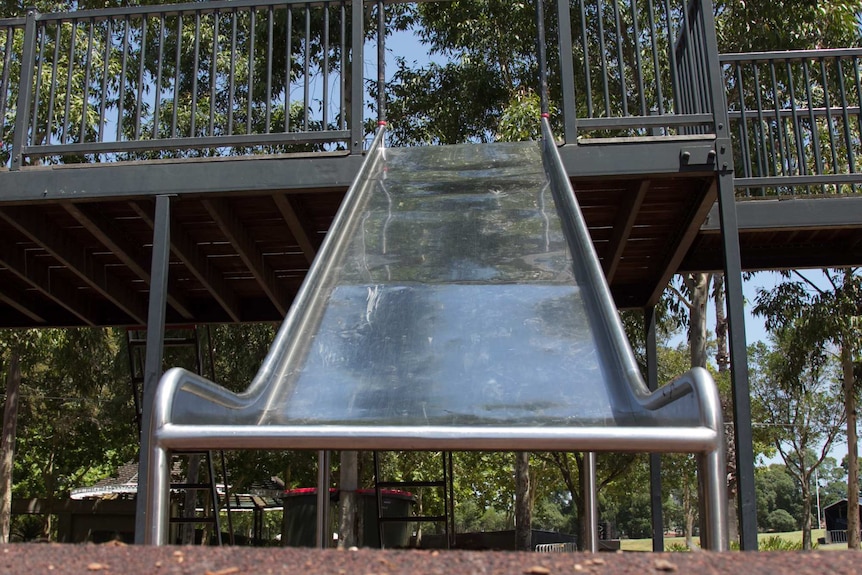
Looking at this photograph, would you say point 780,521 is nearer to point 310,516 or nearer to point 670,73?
point 310,516

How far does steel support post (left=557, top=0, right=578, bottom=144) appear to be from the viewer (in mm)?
5352

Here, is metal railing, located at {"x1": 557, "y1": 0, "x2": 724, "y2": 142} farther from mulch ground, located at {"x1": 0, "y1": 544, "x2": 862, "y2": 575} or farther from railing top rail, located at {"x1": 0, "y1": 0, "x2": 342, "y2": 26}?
mulch ground, located at {"x1": 0, "y1": 544, "x2": 862, "y2": 575}

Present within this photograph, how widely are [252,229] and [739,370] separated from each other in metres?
3.44

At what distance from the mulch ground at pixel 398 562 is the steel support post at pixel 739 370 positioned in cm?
234

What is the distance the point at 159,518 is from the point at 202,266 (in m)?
4.84

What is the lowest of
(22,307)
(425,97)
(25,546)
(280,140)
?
(25,546)

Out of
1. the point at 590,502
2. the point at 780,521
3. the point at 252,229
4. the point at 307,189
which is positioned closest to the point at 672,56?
the point at 307,189

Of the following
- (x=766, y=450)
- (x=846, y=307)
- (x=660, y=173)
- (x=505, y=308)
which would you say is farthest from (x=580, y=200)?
(x=766, y=450)

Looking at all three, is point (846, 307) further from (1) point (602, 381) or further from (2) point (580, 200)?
(1) point (602, 381)

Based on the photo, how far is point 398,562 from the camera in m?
1.94

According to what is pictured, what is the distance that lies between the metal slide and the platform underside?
0.61 m

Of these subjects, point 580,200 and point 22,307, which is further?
point 22,307

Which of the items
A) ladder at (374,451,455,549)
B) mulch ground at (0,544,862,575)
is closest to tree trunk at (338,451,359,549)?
ladder at (374,451,455,549)

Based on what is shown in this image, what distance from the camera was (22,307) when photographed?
7.75 metres
